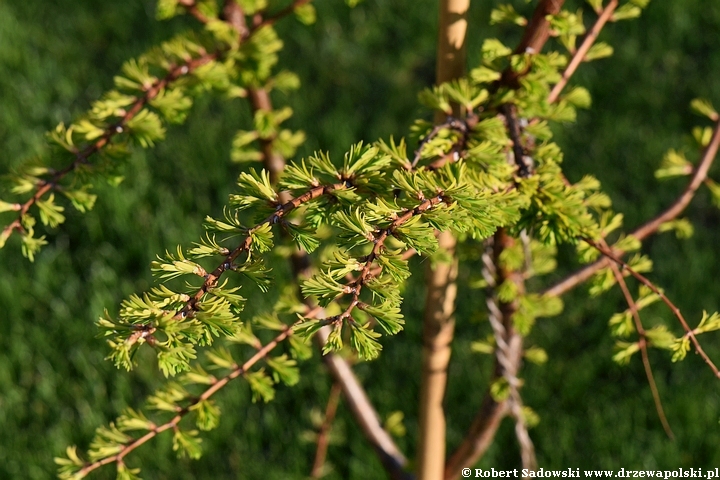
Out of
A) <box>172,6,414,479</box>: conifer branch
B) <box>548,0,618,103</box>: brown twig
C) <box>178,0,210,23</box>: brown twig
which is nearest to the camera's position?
<box>548,0,618,103</box>: brown twig

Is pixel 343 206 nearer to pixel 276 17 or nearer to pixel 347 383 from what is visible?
pixel 276 17

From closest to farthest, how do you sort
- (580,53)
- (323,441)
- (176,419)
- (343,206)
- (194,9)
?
(343,206), (176,419), (580,53), (194,9), (323,441)

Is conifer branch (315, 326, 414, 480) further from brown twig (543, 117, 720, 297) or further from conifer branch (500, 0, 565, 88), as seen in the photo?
conifer branch (500, 0, 565, 88)

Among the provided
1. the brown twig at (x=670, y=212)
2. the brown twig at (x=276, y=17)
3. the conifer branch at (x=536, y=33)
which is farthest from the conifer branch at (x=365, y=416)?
the conifer branch at (x=536, y=33)

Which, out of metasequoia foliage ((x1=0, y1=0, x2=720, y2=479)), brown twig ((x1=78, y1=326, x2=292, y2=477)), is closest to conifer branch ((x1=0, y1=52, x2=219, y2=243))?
metasequoia foliage ((x1=0, y1=0, x2=720, y2=479))

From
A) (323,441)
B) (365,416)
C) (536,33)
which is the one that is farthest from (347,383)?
(536,33)

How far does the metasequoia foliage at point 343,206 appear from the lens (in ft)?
2.53

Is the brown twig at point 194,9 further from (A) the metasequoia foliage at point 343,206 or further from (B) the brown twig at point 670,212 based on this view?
(B) the brown twig at point 670,212

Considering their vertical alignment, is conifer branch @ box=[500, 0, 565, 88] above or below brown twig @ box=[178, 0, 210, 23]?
below

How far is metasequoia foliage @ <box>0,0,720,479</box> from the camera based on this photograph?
2.53 ft

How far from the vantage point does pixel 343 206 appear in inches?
32.8

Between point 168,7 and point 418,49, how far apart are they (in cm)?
220

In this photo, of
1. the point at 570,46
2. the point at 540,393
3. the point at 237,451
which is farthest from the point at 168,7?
the point at 540,393

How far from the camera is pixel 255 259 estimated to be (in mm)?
788
